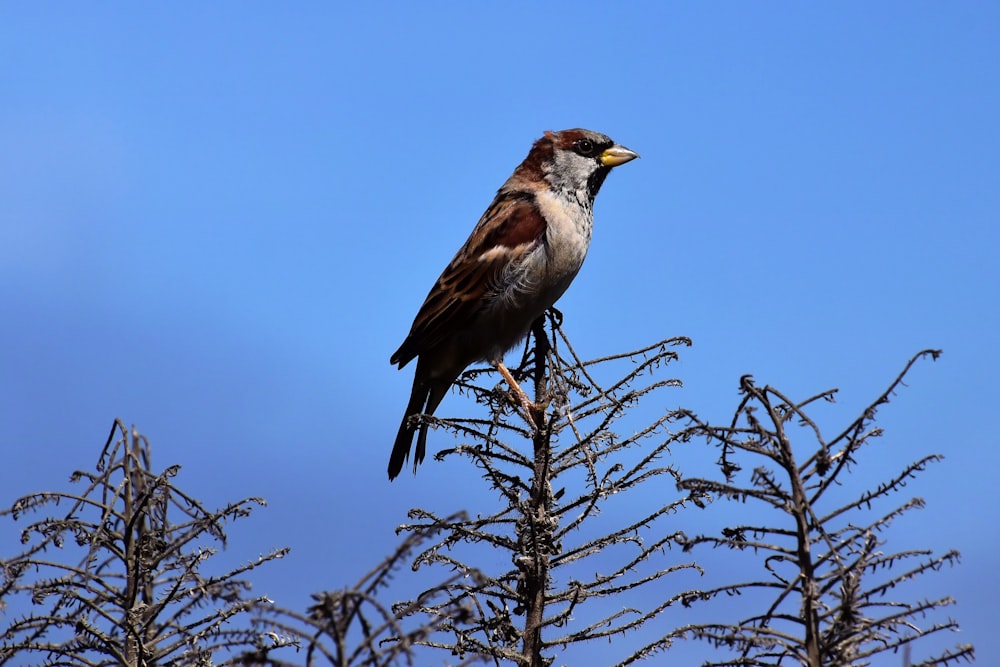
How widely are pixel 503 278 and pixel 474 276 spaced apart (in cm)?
Answer: 27

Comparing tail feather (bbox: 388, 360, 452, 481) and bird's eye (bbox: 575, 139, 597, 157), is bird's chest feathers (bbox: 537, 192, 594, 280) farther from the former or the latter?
tail feather (bbox: 388, 360, 452, 481)

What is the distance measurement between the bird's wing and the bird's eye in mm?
613

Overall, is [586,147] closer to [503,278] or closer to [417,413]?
[503,278]

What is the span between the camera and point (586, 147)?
7965 millimetres

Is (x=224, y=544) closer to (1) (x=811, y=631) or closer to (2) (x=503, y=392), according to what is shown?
(2) (x=503, y=392)

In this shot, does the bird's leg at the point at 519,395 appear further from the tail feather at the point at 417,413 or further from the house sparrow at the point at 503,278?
the tail feather at the point at 417,413

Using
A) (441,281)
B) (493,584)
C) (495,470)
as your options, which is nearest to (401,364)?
(441,281)

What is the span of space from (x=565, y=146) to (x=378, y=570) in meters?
5.69

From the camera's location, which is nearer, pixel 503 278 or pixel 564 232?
pixel 503 278

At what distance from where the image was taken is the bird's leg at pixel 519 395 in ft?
17.2

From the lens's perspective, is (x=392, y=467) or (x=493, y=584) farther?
(x=392, y=467)

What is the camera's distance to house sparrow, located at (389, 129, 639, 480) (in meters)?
7.19

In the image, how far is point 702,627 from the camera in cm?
335

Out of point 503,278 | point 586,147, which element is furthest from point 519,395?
point 586,147
